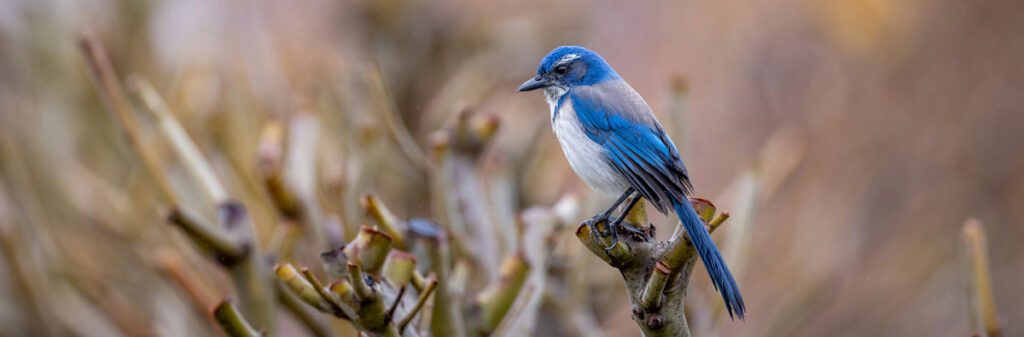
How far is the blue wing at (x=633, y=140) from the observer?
6.75 ft

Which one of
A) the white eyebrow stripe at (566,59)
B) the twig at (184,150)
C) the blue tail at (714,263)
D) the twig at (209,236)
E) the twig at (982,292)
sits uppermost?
the twig at (184,150)

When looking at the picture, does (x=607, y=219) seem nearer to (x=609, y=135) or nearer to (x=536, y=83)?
(x=609, y=135)

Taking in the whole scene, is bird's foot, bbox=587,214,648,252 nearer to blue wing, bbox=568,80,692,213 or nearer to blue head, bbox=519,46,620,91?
blue wing, bbox=568,80,692,213

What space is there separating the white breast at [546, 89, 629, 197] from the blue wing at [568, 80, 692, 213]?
2 centimetres

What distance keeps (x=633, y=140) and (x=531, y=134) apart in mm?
2055

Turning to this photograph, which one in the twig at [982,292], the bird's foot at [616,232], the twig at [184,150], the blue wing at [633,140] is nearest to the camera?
the bird's foot at [616,232]

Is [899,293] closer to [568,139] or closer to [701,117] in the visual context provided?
[701,117]

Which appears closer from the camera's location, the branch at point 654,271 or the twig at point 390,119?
the branch at point 654,271

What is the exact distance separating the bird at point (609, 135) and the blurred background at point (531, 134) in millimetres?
997

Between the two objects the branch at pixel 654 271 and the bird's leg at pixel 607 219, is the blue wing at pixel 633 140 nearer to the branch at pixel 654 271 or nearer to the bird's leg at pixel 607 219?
the bird's leg at pixel 607 219

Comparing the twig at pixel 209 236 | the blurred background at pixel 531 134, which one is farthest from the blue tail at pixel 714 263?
the blurred background at pixel 531 134

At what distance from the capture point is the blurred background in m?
3.82

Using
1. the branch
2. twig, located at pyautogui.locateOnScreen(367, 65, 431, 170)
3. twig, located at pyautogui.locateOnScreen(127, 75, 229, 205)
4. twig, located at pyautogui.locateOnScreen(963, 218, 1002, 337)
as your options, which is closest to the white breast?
the branch

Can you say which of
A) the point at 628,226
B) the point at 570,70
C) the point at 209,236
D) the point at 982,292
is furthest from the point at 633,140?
the point at 209,236
